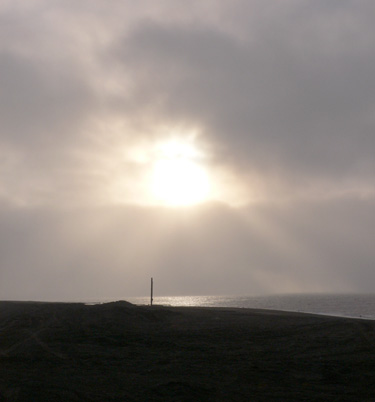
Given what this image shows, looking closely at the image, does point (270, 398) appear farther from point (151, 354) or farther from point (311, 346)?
point (311, 346)

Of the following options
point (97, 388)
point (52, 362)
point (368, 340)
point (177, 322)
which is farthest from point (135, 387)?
point (177, 322)

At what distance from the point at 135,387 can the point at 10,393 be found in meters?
4.08

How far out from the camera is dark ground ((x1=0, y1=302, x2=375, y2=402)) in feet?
51.2

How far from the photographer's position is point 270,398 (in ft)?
49.1

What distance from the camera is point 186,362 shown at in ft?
69.2

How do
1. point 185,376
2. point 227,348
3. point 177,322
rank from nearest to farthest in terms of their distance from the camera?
point 185,376 → point 227,348 → point 177,322

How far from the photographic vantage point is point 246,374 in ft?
60.8

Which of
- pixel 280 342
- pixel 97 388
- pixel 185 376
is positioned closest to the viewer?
pixel 97 388

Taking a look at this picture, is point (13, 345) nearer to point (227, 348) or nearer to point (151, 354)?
point (151, 354)

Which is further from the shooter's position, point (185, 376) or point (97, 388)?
point (185, 376)

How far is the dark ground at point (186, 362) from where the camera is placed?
15.6 m

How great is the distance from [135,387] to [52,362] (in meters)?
6.44

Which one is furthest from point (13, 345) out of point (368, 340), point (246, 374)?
point (368, 340)

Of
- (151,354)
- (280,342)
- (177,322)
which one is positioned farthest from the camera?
(177,322)
